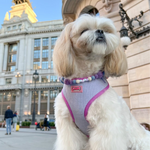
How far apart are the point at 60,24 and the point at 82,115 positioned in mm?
54906

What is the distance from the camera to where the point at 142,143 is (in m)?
1.97

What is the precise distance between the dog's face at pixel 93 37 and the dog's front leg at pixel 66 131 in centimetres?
78

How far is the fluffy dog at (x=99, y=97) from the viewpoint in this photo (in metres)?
1.76

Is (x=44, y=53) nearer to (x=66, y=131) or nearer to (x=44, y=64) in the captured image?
(x=44, y=64)

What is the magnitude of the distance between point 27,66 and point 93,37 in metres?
51.6

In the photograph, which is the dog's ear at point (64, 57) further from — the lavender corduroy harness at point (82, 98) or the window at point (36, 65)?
the window at point (36, 65)

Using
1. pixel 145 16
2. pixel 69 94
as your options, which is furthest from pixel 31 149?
pixel 145 16

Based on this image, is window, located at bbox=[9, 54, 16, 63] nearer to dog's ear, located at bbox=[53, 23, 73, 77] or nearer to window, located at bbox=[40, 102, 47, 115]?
window, located at bbox=[40, 102, 47, 115]

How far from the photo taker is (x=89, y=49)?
1966mm

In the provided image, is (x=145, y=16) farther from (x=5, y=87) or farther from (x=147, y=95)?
(x=5, y=87)

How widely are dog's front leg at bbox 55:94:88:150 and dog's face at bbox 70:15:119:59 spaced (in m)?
0.78

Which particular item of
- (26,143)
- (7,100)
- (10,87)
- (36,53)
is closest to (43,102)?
(10,87)

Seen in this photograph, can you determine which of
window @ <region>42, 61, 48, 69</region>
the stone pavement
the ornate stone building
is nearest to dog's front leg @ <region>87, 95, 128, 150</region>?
the stone pavement

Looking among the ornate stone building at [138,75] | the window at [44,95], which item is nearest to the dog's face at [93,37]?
the ornate stone building at [138,75]
